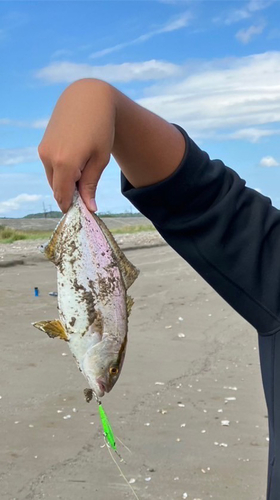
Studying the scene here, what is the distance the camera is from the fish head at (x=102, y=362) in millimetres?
1635

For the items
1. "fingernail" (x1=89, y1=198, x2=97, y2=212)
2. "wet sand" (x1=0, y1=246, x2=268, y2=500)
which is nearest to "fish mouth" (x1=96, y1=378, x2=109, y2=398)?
"fingernail" (x1=89, y1=198, x2=97, y2=212)

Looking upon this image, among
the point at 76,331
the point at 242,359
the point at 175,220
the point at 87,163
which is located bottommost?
the point at 242,359

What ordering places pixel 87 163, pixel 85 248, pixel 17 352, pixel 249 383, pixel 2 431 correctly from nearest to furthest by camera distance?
pixel 87 163, pixel 85 248, pixel 2 431, pixel 249 383, pixel 17 352

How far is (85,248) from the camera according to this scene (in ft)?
5.66

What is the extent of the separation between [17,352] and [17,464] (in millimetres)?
2651

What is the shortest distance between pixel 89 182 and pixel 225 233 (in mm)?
972

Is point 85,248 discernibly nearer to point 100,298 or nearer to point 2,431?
point 100,298

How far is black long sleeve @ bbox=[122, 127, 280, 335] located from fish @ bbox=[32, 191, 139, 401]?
66cm

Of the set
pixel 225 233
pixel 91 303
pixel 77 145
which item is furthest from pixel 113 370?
pixel 225 233

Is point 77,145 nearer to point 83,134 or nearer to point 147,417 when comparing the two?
point 83,134

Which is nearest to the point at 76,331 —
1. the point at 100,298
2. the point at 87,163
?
the point at 100,298

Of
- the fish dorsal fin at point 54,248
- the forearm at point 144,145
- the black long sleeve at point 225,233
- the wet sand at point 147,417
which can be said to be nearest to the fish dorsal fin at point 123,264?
the fish dorsal fin at point 54,248

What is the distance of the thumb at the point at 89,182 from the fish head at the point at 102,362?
0.36 m

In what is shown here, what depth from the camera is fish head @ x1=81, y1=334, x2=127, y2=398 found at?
163 centimetres
